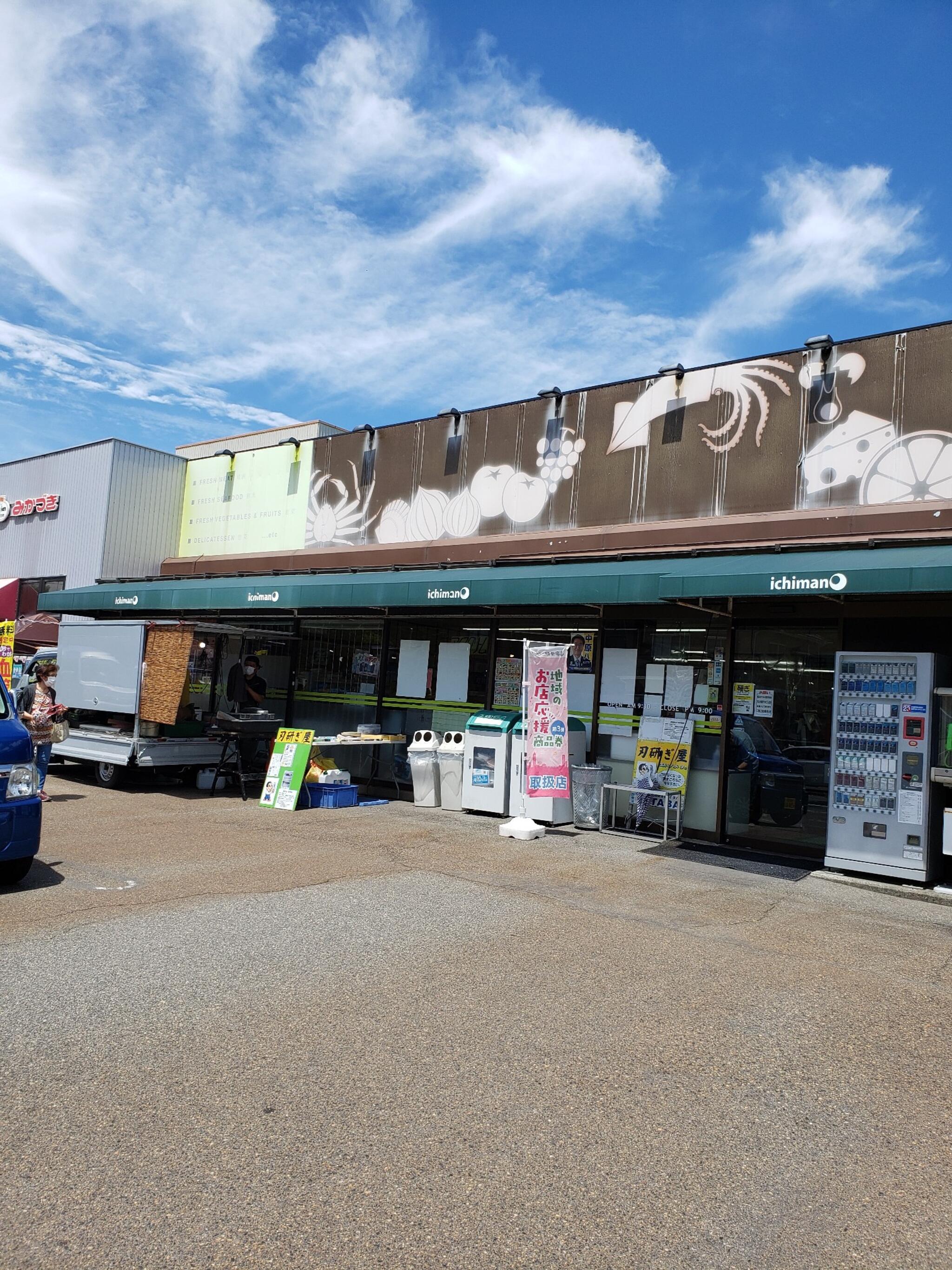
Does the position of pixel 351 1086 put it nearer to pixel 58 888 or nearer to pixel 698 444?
pixel 58 888

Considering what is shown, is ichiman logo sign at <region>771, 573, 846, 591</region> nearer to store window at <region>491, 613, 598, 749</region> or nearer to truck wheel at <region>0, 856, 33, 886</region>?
store window at <region>491, 613, 598, 749</region>

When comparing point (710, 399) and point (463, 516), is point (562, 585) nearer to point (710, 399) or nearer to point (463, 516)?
point (710, 399)

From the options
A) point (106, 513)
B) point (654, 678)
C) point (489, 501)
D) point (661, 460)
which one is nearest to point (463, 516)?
point (489, 501)

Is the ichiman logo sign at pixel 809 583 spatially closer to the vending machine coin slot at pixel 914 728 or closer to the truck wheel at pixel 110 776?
the vending machine coin slot at pixel 914 728

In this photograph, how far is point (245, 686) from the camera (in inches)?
597

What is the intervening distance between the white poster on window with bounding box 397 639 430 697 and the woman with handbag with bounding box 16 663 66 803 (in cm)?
481

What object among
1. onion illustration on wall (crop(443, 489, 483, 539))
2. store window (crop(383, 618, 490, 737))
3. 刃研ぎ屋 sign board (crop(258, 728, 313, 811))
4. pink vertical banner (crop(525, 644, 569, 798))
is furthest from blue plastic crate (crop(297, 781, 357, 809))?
onion illustration on wall (crop(443, 489, 483, 539))

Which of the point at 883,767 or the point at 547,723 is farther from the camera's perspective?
the point at 547,723

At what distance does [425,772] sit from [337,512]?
5.83m

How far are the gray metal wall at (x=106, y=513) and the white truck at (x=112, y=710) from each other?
4.67m

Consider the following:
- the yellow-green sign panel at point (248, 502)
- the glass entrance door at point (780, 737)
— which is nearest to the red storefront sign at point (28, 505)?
the yellow-green sign panel at point (248, 502)

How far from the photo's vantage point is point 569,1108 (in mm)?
3988

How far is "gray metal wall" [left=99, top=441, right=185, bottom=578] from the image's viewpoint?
19.1 metres

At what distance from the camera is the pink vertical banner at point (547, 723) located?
10969mm
